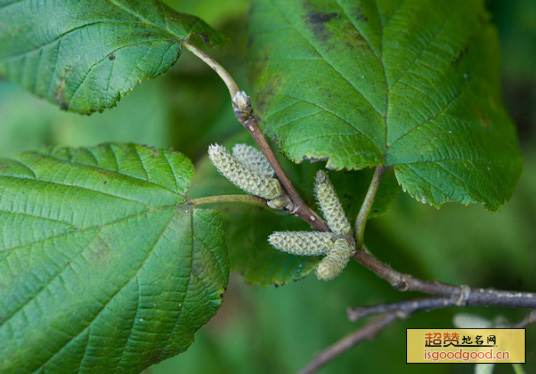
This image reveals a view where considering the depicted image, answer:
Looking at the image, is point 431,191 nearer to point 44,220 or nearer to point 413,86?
point 413,86

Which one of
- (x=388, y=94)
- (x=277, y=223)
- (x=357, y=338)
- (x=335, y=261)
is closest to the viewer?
(x=335, y=261)

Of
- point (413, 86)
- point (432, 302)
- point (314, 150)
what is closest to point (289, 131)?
point (314, 150)

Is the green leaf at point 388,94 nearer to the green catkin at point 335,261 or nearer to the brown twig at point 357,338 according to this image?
the green catkin at point 335,261

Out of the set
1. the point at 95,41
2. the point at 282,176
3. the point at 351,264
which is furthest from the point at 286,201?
the point at 351,264

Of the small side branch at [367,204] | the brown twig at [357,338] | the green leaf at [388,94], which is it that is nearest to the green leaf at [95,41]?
the green leaf at [388,94]

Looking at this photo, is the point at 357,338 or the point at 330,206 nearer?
the point at 330,206

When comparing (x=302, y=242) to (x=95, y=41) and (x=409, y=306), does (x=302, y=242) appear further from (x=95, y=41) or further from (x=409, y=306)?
(x=95, y=41)
